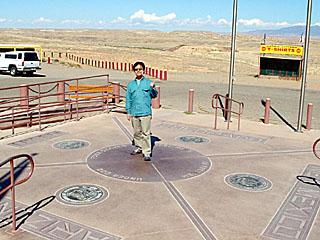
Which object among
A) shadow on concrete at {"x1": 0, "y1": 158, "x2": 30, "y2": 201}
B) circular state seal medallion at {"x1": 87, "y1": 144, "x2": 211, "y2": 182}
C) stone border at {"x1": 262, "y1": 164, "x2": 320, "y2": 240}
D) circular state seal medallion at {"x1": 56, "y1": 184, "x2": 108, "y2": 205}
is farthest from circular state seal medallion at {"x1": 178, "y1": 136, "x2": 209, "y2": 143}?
shadow on concrete at {"x1": 0, "y1": 158, "x2": 30, "y2": 201}

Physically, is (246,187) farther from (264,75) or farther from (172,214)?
(264,75)

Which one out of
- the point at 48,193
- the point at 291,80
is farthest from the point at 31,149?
the point at 291,80

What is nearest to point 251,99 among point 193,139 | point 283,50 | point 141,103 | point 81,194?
point 193,139

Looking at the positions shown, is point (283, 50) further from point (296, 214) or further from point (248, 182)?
point (296, 214)

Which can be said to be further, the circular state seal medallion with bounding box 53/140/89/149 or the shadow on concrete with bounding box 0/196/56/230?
the circular state seal medallion with bounding box 53/140/89/149

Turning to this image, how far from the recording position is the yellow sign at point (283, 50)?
30844 millimetres

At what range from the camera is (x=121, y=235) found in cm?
498

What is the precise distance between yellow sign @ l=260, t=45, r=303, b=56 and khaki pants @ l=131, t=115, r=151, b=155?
2532cm

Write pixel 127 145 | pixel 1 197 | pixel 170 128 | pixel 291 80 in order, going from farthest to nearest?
pixel 291 80
pixel 170 128
pixel 127 145
pixel 1 197

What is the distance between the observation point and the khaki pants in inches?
312

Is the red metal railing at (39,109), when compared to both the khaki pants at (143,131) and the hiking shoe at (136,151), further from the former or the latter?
the khaki pants at (143,131)

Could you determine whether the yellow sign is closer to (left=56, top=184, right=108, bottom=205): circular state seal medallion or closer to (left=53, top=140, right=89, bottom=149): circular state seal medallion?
(left=53, top=140, right=89, bottom=149): circular state seal medallion

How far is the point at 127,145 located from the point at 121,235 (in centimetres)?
440

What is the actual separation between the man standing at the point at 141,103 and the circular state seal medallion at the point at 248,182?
5.98 ft
